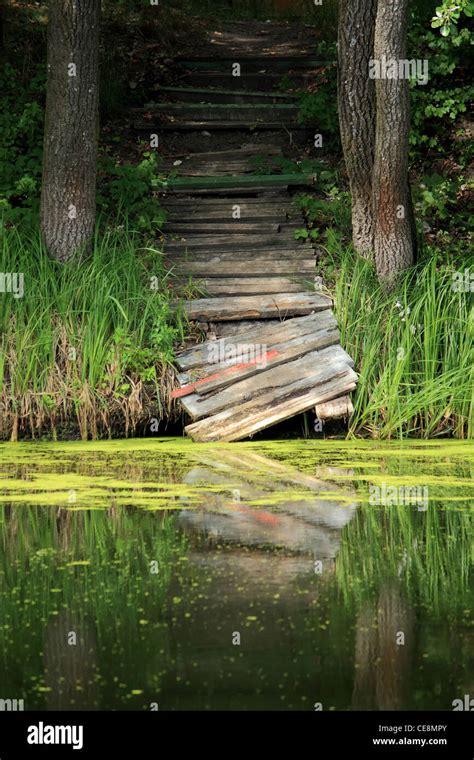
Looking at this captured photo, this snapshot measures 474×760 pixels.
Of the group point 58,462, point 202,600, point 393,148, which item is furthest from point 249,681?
point 393,148

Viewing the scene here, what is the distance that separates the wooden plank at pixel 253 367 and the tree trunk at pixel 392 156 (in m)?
0.82

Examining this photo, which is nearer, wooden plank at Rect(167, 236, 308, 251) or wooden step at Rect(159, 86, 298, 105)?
wooden plank at Rect(167, 236, 308, 251)

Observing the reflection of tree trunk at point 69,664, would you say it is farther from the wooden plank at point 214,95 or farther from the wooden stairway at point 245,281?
the wooden plank at point 214,95

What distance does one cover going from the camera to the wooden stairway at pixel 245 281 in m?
7.74

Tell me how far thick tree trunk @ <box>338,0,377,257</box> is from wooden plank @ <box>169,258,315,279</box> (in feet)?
1.57

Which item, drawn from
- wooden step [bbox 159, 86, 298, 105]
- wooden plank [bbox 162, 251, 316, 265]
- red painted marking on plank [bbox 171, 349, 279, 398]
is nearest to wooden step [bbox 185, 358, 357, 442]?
red painted marking on plank [bbox 171, 349, 279, 398]

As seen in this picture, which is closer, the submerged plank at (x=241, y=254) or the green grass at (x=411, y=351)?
the green grass at (x=411, y=351)

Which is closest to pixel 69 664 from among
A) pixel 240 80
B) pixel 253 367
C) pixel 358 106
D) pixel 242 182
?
pixel 253 367

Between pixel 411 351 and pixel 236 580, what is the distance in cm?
400

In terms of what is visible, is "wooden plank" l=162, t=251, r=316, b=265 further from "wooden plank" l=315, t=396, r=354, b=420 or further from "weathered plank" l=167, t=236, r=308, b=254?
"wooden plank" l=315, t=396, r=354, b=420

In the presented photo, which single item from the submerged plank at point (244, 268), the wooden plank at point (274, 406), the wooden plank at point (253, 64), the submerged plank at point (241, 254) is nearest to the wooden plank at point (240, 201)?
the submerged plank at point (241, 254)

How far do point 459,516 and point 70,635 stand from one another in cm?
229

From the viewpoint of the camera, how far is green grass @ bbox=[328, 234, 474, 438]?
305 inches

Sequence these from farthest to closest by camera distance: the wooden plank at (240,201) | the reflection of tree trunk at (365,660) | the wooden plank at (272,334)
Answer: the wooden plank at (240,201)
the wooden plank at (272,334)
the reflection of tree trunk at (365,660)
